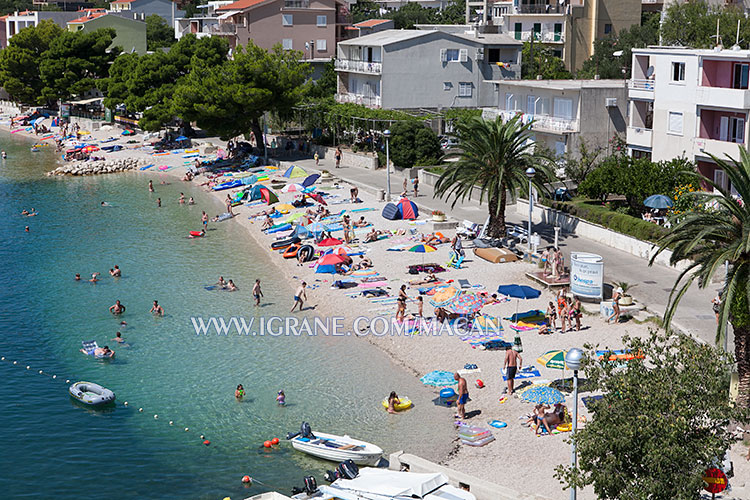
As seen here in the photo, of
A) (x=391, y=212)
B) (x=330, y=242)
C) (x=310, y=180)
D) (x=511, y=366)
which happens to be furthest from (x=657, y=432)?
(x=310, y=180)

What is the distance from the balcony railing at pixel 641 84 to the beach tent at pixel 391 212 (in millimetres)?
14939

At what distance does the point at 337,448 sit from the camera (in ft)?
80.4

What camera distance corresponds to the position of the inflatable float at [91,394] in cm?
2928

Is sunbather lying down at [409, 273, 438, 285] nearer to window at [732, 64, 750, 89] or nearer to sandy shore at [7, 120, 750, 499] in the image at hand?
sandy shore at [7, 120, 750, 499]

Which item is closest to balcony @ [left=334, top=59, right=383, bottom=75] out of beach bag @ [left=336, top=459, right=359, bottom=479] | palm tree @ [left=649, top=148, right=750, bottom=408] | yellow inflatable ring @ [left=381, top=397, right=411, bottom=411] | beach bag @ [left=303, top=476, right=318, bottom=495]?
yellow inflatable ring @ [left=381, top=397, right=411, bottom=411]

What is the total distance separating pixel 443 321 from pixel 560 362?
23.6 feet

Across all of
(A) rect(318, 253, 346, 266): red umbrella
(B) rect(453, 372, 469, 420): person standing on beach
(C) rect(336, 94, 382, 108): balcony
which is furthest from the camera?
(C) rect(336, 94, 382, 108): balcony

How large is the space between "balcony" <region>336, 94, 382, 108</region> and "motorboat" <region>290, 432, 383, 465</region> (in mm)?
49430

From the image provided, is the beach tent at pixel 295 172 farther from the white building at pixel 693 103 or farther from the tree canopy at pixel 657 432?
the tree canopy at pixel 657 432

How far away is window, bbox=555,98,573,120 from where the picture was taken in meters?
54.1

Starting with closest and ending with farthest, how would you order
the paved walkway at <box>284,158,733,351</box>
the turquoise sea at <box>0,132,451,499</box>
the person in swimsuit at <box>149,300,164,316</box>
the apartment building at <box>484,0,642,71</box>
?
the turquoise sea at <box>0,132,451,499</box>
the paved walkway at <box>284,158,733,351</box>
the person in swimsuit at <box>149,300,164,316</box>
the apartment building at <box>484,0,642,71</box>

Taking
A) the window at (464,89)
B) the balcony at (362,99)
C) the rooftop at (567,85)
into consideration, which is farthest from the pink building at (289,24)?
the rooftop at (567,85)

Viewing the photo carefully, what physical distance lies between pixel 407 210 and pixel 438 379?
70.5 ft

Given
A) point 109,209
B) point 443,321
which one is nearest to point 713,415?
point 443,321
